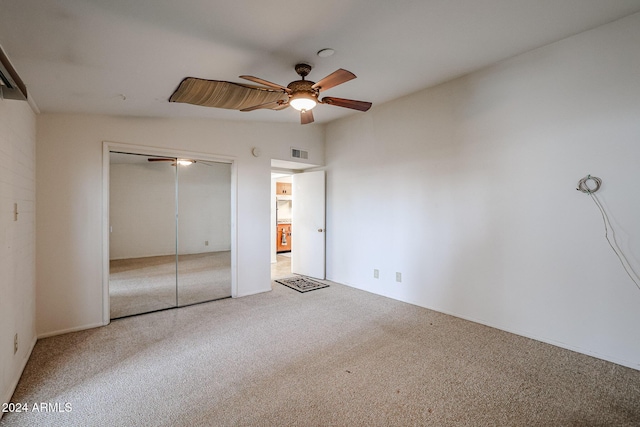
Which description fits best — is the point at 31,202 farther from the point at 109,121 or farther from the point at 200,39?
the point at 200,39

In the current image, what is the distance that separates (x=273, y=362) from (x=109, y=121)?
10.1 feet

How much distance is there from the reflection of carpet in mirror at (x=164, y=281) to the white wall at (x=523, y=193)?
2331 mm

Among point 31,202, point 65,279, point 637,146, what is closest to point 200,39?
point 31,202

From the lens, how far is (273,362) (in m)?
2.42

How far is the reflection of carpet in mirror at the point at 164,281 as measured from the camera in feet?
11.7

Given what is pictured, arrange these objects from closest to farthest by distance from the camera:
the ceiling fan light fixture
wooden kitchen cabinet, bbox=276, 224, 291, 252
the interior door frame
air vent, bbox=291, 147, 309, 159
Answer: the ceiling fan light fixture, the interior door frame, air vent, bbox=291, 147, 309, 159, wooden kitchen cabinet, bbox=276, 224, 291, 252

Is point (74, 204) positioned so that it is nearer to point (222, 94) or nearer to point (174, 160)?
point (174, 160)

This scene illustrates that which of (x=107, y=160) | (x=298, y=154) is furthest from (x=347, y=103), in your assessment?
(x=107, y=160)

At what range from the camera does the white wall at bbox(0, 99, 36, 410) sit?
1896 millimetres

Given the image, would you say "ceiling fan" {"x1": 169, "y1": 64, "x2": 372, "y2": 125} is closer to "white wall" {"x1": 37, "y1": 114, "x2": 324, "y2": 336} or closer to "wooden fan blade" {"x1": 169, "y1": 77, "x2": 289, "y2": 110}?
"wooden fan blade" {"x1": 169, "y1": 77, "x2": 289, "y2": 110}

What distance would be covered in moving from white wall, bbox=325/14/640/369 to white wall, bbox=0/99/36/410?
3.78 meters

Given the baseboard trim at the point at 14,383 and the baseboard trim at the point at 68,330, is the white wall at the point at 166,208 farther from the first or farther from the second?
the baseboard trim at the point at 14,383

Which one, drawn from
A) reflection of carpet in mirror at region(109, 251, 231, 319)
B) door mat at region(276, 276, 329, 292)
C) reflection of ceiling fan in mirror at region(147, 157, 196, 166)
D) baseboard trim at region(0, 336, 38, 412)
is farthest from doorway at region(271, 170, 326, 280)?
baseboard trim at region(0, 336, 38, 412)

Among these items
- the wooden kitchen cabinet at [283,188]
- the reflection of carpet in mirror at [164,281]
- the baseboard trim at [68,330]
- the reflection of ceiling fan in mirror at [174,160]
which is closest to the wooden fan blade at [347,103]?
the reflection of ceiling fan in mirror at [174,160]
